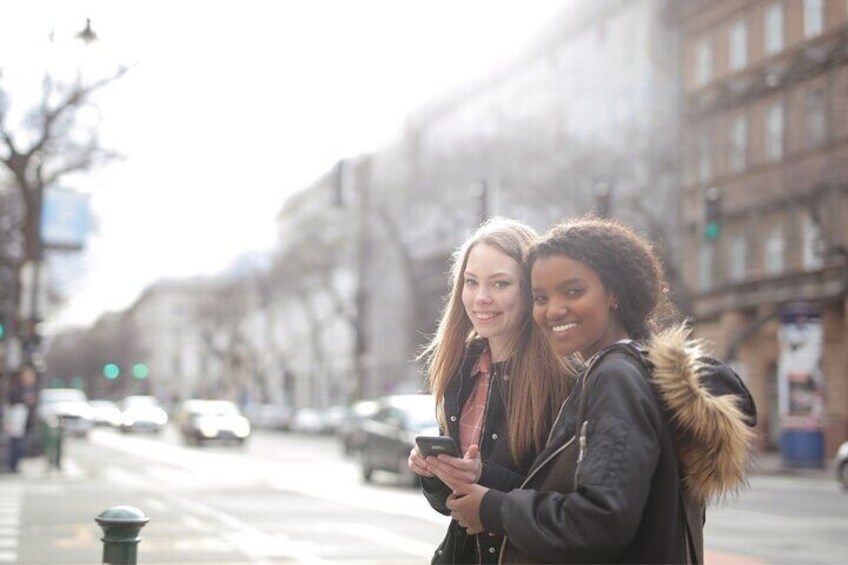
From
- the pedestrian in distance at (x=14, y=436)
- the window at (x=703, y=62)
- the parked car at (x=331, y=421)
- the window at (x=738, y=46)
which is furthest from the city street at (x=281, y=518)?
the parked car at (x=331, y=421)

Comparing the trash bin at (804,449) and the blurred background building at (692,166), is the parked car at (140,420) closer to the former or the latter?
the blurred background building at (692,166)

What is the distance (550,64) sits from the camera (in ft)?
197

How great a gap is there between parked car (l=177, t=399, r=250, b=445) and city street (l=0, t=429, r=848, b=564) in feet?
58.6

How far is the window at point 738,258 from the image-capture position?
44.4m

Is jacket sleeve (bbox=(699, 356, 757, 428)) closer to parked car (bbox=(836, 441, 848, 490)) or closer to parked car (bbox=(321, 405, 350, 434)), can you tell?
parked car (bbox=(836, 441, 848, 490))

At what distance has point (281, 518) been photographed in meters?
17.7

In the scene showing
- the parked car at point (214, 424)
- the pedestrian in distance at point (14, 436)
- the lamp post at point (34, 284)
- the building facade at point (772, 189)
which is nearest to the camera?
the pedestrian in distance at point (14, 436)

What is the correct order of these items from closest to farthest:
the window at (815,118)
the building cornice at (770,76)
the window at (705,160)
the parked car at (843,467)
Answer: the parked car at (843,467), the building cornice at (770,76), the window at (815,118), the window at (705,160)

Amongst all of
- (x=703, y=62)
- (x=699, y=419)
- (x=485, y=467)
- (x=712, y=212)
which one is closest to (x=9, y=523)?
(x=485, y=467)

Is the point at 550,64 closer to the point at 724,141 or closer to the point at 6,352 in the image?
the point at 724,141

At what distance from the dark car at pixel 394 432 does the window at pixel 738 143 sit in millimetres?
19903

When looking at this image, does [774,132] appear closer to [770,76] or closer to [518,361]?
[770,76]

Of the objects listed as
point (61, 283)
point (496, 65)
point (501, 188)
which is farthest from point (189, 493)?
point (496, 65)

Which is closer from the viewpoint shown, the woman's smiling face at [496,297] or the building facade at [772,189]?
the woman's smiling face at [496,297]
